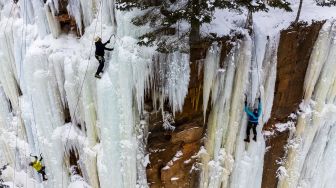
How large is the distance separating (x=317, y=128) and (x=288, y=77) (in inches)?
88.6

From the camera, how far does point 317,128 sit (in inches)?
446

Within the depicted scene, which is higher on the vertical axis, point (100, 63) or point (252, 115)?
point (100, 63)

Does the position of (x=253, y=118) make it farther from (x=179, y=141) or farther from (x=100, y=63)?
(x=100, y=63)

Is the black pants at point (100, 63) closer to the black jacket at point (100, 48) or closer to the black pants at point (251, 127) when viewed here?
the black jacket at point (100, 48)

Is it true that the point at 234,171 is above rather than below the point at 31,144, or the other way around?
below

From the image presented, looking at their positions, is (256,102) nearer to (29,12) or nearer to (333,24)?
(333,24)

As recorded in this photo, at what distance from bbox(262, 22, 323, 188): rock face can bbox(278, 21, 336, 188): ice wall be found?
0.22 m

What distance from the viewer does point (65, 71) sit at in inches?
375

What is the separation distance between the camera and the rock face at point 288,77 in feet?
31.5

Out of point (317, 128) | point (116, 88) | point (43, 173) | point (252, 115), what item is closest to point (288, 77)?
point (252, 115)

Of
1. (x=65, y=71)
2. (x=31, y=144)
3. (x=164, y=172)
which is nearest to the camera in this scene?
(x=65, y=71)

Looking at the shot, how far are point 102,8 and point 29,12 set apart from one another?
198 cm

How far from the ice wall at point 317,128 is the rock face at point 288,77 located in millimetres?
222

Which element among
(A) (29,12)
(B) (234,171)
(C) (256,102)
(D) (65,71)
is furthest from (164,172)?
(A) (29,12)
